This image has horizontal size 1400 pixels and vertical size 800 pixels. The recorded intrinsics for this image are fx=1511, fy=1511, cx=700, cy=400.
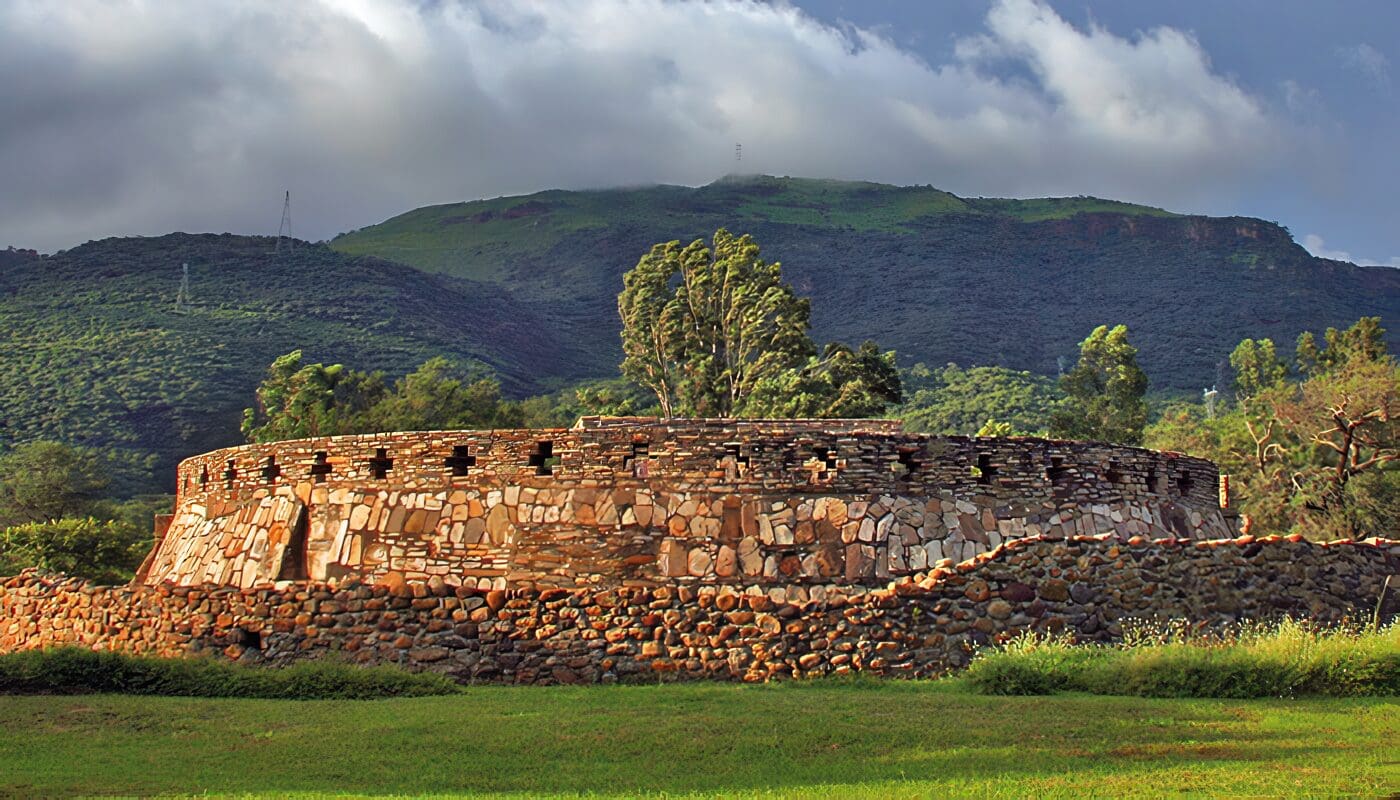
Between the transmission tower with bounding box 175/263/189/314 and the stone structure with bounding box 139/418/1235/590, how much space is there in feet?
243

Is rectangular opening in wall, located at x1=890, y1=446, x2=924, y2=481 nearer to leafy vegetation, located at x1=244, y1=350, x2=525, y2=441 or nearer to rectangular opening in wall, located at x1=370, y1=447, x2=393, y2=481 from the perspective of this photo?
rectangular opening in wall, located at x1=370, y1=447, x2=393, y2=481

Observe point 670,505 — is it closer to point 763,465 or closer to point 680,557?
point 680,557

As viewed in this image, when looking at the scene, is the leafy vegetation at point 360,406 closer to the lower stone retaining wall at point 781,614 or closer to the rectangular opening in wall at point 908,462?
the rectangular opening in wall at point 908,462

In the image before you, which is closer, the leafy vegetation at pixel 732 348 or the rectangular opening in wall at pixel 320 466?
the rectangular opening in wall at pixel 320 466

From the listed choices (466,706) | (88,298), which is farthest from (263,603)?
(88,298)

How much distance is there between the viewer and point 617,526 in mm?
18359

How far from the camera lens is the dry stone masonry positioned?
14.9m

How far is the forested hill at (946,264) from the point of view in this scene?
362 feet

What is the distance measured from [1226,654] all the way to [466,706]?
6530 mm

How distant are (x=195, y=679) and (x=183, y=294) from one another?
8352cm

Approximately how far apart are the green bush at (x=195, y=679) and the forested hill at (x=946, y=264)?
85.6 m

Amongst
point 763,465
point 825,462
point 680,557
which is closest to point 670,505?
point 680,557

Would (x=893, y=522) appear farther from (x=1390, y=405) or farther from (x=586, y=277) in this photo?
(x=586, y=277)

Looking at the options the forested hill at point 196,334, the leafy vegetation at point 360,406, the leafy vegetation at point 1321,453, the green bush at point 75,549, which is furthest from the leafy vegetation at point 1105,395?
the forested hill at point 196,334
